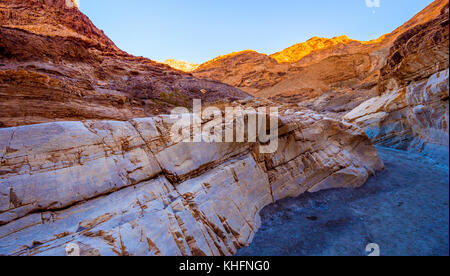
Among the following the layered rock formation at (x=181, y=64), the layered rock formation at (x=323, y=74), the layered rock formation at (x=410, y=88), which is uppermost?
the layered rock formation at (x=181, y=64)

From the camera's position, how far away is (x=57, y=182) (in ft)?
11.8

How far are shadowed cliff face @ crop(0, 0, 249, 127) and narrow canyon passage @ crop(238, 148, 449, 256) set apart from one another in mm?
6662

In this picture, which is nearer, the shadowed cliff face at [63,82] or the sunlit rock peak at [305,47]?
the shadowed cliff face at [63,82]

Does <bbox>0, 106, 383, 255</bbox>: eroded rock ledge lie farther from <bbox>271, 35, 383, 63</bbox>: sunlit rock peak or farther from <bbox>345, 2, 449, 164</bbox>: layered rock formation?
<bbox>271, 35, 383, 63</bbox>: sunlit rock peak

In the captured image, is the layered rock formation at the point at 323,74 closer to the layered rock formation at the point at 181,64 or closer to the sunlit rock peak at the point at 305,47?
the sunlit rock peak at the point at 305,47

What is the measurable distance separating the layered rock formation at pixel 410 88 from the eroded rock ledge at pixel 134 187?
3.18 metres

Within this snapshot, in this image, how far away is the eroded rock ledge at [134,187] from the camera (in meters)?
3.14

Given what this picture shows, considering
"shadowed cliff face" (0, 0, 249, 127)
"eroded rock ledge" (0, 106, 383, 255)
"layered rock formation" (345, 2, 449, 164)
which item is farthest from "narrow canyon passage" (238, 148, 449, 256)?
"shadowed cliff face" (0, 0, 249, 127)

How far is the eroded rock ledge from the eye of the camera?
10.3ft

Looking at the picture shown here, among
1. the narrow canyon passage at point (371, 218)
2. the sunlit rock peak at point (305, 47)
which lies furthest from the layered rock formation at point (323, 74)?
the narrow canyon passage at point (371, 218)

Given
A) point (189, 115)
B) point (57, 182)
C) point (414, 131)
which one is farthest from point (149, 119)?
point (414, 131)
